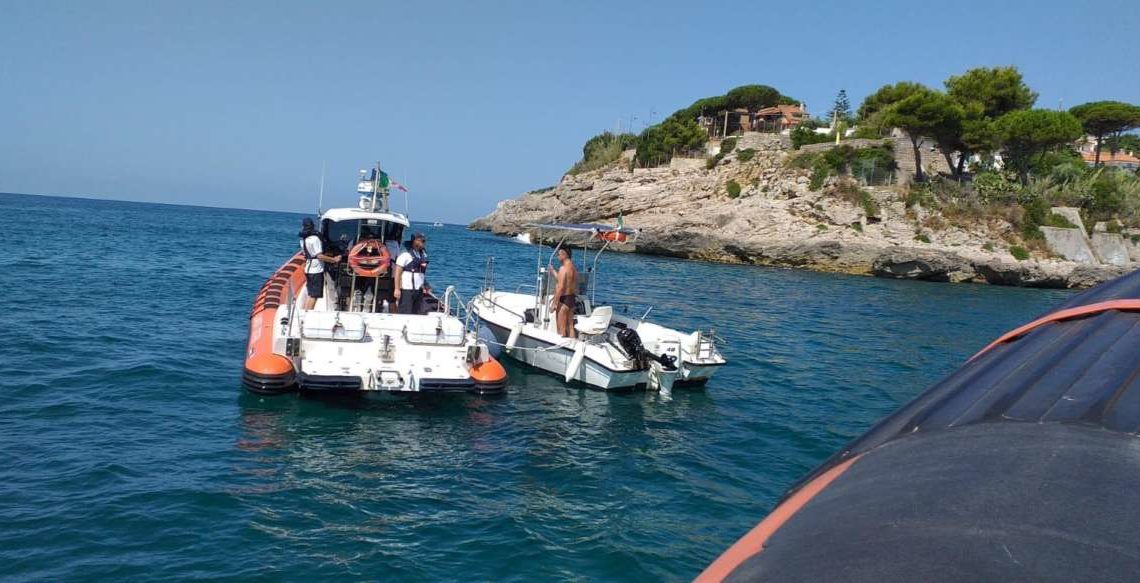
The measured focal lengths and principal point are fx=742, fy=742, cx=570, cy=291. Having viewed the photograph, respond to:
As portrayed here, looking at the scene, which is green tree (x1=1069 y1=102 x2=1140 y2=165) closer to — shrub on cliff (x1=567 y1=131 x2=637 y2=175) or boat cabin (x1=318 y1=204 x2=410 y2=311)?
shrub on cliff (x1=567 y1=131 x2=637 y2=175)

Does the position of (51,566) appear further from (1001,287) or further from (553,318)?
(1001,287)

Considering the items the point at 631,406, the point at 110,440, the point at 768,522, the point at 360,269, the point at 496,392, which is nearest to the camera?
the point at 768,522

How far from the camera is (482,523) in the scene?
24.8ft

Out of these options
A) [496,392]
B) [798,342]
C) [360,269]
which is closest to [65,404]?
[360,269]

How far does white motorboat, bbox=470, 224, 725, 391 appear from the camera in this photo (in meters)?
12.7

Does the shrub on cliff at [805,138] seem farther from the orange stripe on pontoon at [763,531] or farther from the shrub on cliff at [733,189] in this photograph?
the orange stripe on pontoon at [763,531]

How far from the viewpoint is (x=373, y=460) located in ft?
29.5

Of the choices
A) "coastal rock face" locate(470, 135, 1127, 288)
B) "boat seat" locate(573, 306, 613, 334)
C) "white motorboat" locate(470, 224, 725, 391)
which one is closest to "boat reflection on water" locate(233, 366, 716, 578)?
"white motorboat" locate(470, 224, 725, 391)

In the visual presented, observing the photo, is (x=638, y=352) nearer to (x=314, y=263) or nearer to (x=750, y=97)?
(x=314, y=263)

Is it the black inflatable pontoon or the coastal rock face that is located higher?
the coastal rock face

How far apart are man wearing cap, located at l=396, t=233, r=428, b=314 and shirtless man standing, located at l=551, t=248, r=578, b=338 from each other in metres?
2.49

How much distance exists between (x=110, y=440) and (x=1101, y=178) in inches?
2271

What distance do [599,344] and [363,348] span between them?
4.16 meters

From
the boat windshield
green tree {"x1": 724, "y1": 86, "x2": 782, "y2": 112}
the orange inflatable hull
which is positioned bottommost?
the orange inflatable hull
